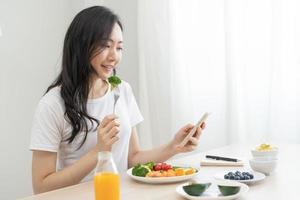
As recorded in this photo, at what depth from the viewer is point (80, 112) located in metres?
1.85

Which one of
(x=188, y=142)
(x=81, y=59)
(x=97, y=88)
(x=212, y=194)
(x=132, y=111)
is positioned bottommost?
(x=212, y=194)

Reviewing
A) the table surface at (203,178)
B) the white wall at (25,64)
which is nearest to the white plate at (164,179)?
the table surface at (203,178)

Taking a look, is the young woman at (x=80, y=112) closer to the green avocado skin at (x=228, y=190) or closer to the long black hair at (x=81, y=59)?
the long black hair at (x=81, y=59)

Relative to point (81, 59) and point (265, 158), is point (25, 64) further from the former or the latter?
point (265, 158)

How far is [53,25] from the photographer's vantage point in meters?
3.36

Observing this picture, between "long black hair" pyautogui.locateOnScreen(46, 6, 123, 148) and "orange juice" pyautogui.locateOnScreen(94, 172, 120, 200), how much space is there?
A: 2.12ft

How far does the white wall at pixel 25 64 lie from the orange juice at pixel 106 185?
2.00m

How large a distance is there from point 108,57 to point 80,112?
→ 0.25m

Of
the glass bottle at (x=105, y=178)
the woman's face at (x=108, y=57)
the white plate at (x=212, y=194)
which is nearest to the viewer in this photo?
the glass bottle at (x=105, y=178)

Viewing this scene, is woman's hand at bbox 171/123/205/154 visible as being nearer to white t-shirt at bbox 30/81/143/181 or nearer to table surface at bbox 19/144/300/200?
table surface at bbox 19/144/300/200

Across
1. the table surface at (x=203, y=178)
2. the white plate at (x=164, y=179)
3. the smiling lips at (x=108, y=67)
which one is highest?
the smiling lips at (x=108, y=67)

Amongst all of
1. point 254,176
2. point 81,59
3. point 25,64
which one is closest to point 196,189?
point 254,176

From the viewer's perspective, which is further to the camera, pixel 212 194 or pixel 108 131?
pixel 108 131

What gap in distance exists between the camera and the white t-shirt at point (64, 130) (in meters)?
1.77
